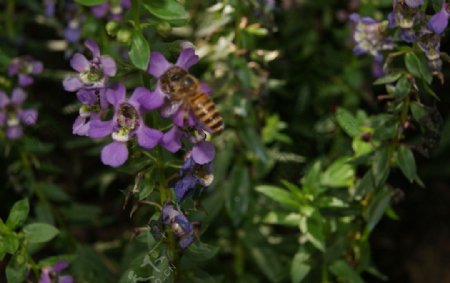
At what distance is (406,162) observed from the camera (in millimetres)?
2619

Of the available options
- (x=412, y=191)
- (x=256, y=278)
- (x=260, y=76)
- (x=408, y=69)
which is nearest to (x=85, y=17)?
(x=260, y=76)

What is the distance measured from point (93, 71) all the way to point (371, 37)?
1171 mm

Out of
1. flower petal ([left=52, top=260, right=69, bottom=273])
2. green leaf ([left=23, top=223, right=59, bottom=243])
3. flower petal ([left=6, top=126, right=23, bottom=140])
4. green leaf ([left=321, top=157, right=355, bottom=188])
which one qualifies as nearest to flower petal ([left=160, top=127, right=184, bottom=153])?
green leaf ([left=23, top=223, right=59, bottom=243])

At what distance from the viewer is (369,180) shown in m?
2.72

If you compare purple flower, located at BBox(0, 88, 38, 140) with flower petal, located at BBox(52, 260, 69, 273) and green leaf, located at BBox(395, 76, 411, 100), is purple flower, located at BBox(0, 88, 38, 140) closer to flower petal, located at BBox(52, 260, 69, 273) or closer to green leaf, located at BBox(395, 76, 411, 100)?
flower petal, located at BBox(52, 260, 69, 273)

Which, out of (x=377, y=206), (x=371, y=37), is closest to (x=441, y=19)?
(x=371, y=37)

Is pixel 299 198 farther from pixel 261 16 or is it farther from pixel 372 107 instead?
pixel 372 107

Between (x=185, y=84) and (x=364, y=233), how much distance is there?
133 cm

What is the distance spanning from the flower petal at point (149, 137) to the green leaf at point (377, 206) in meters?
1.12

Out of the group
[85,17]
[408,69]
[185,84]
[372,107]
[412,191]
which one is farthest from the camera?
[412,191]

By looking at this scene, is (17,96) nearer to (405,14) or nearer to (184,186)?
(184,186)

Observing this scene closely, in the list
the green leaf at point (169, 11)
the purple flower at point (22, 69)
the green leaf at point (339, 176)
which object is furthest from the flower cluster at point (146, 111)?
the purple flower at point (22, 69)

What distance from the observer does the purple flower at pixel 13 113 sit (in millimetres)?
3100

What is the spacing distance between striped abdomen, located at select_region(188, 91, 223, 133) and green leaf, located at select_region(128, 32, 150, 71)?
0.65 ft
